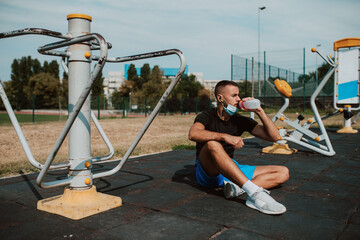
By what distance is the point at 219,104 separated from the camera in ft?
9.54

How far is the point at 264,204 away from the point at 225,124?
33.6 inches

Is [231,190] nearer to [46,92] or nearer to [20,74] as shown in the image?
[46,92]

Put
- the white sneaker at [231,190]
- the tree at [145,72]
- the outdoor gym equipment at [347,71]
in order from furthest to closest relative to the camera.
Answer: the tree at [145,72] → the outdoor gym equipment at [347,71] → the white sneaker at [231,190]

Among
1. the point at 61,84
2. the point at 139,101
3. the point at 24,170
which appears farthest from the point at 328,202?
the point at 61,84

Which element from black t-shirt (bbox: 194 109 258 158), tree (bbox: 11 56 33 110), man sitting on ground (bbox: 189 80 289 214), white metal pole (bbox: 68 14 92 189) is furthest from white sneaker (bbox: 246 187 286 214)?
tree (bbox: 11 56 33 110)

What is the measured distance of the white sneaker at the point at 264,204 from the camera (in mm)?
2312

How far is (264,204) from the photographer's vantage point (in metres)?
2.36

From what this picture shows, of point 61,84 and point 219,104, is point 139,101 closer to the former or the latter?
point 61,84

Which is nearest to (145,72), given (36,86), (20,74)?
(36,86)

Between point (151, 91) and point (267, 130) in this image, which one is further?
point (151, 91)

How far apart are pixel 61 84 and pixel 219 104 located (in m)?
38.9

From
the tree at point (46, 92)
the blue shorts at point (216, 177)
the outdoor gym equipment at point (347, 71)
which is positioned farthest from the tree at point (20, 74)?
the blue shorts at point (216, 177)

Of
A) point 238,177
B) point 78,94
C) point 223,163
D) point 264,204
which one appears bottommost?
point 264,204

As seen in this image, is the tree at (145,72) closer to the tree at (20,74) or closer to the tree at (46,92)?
the tree at (46,92)
